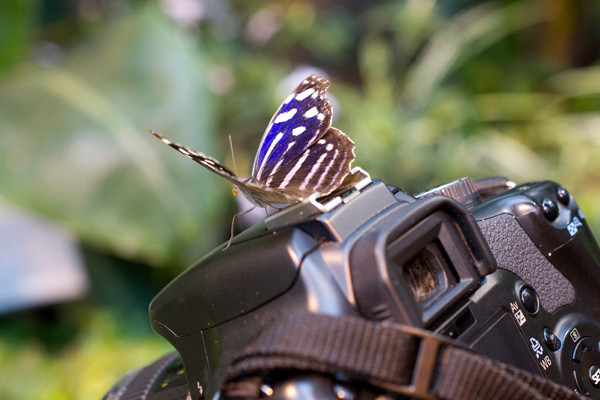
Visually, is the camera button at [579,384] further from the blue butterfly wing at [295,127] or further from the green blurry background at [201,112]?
the green blurry background at [201,112]

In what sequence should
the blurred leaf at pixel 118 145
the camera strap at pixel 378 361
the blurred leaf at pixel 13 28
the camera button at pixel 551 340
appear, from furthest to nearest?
the blurred leaf at pixel 13 28
the blurred leaf at pixel 118 145
the camera button at pixel 551 340
the camera strap at pixel 378 361

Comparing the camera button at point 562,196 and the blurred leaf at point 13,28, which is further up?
the camera button at point 562,196

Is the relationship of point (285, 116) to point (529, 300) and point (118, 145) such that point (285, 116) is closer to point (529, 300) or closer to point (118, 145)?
point (529, 300)

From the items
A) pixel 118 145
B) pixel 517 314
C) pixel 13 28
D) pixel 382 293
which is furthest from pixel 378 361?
pixel 13 28

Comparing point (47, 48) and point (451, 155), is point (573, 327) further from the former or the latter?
point (47, 48)

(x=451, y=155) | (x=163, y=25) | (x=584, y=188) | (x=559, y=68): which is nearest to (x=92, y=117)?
(x=163, y=25)

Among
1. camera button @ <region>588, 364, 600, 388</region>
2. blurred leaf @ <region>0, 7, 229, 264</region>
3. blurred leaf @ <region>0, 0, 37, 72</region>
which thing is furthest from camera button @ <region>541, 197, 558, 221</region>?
blurred leaf @ <region>0, 0, 37, 72</region>

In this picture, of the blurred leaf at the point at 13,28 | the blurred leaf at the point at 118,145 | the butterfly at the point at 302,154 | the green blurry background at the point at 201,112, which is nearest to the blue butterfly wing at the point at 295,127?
the butterfly at the point at 302,154

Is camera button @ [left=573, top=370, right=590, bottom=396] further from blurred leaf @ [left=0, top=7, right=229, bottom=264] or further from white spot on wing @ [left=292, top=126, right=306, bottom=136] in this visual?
blurred leaf @ [left=0, top=7, right=229, bottom=264]

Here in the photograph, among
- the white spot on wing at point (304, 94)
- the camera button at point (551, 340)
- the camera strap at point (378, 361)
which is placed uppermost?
the white spot on wing at point (304, 94)
